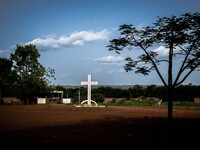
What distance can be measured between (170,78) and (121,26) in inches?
149

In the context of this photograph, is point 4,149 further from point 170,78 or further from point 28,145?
point 170,78

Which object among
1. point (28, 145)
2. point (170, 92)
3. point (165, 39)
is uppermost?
point (165, 39)

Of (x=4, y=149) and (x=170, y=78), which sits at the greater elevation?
(x=170, y=78)

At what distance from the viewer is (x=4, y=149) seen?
29.9 feet

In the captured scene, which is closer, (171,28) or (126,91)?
(171,28)

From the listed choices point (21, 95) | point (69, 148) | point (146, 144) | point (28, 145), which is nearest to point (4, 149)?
point (28, 145)

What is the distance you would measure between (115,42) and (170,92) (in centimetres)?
395

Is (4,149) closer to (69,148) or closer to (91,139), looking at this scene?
(69,148)

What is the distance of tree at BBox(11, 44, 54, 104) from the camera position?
1858 inches

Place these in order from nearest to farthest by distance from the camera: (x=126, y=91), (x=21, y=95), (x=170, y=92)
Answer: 1. (x=170, y=92)
2. (x=21, y=95)
3. (x=126, y=91)

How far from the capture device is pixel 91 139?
11.3m

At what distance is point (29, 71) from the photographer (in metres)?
48.4

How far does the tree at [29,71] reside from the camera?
47.2 metres

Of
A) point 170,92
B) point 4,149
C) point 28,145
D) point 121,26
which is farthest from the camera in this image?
point 121,26
